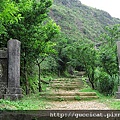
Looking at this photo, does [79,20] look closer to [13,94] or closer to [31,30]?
[31,30]

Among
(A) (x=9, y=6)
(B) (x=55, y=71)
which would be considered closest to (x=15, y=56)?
(A) (x=9, y=6)

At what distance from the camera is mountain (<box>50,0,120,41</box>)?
153 ft

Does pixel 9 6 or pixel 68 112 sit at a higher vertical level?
pixel 9 6

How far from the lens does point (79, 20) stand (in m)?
55.4

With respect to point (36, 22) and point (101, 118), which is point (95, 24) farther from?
point (101, 118)

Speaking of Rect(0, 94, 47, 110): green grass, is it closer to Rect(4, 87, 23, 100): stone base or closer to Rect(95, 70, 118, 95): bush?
Rect(4, 87, 23, 100): stone base

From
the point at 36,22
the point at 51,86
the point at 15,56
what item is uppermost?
the point at 36,22

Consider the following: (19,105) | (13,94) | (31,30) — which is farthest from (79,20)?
(19,105)

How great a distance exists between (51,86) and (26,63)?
15.1ft

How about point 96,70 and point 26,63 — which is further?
point 96,70

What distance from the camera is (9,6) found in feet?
20.4

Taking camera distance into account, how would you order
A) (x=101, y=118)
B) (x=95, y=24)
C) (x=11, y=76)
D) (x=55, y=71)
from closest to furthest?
(x=101, y=118) < (x=11, y=76) < (x=55, y=71) < (x=95, y=24)

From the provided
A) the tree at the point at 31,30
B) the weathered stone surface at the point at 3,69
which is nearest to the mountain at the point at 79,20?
the tree at the point at 31,30

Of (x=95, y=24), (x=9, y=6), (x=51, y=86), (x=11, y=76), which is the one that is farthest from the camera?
(x=95, y=24)
